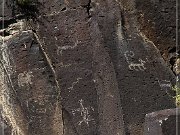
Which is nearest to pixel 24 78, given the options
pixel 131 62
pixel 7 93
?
pixel 7 93

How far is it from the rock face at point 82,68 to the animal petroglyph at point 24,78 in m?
0.01

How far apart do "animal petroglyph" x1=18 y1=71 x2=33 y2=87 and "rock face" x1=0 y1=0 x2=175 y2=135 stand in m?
0.01

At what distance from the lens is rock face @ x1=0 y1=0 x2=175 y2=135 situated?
196 inches

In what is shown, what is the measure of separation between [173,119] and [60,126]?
78.5 inches

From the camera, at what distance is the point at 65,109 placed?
5.29m

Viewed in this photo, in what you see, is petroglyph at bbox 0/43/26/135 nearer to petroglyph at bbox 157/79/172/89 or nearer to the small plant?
petroglyph at bbox 157/79/172/89

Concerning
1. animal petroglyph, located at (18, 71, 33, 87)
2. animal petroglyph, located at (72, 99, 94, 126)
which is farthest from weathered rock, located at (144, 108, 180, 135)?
animal petroglyph, located at (18, 71, 33, 87)

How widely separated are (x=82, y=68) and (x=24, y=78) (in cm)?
72

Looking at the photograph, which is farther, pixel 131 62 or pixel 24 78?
pixel 24 78

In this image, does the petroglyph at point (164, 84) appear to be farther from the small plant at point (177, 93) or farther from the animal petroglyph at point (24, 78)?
the animal petroglyph at point (24, 78)

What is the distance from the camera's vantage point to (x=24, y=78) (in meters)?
5.41

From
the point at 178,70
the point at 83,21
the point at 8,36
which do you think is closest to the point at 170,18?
the point at 178,70

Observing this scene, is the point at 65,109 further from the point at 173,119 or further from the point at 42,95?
the point at 173,119

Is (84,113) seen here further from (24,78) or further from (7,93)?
(7,93)
